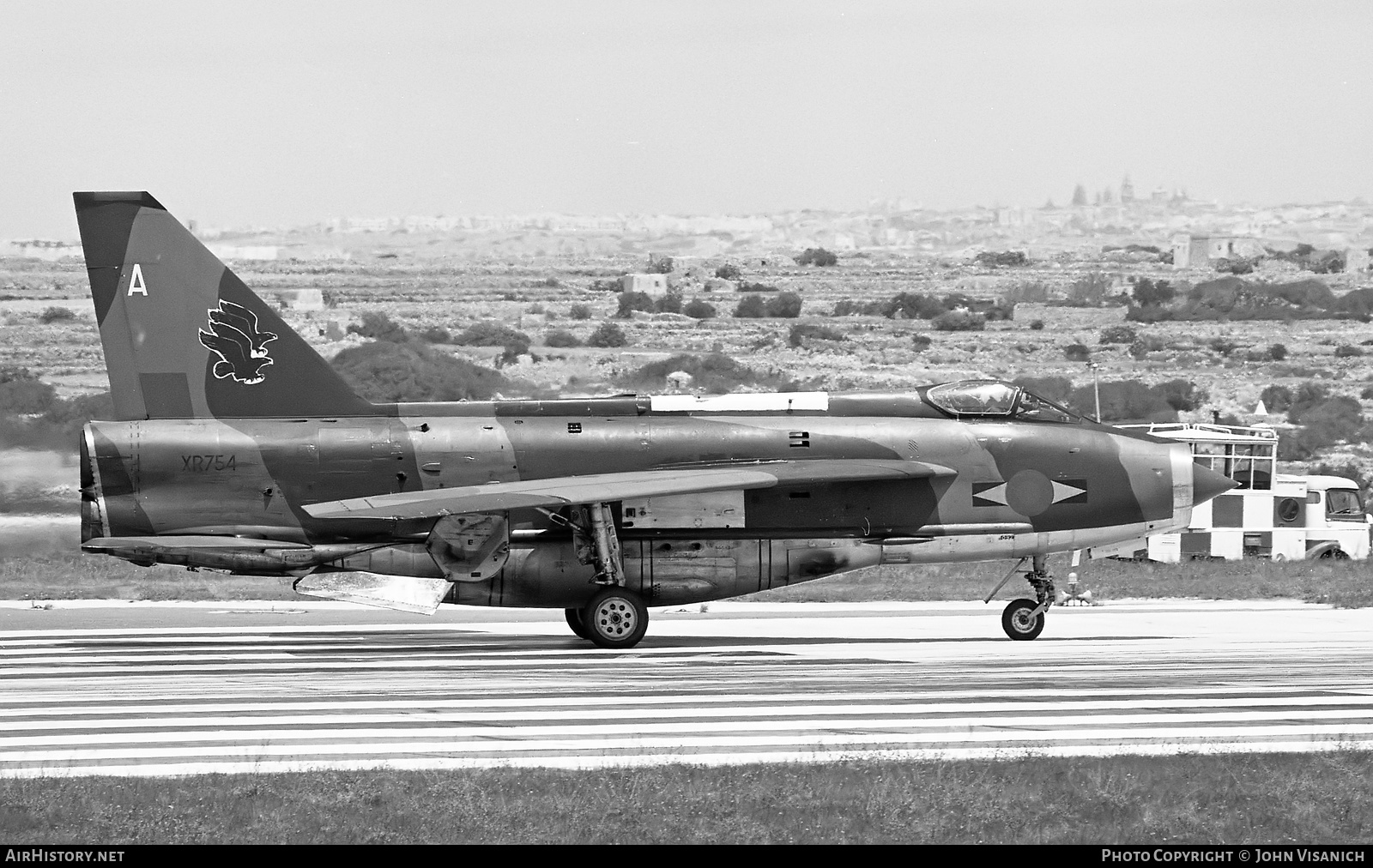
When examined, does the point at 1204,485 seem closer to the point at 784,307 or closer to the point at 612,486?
the point at 612,486

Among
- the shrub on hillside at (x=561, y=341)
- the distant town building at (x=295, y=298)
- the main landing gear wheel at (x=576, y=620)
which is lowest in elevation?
the shrub on hillside at (x=561, y=341)

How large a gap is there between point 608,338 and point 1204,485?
69.5 m

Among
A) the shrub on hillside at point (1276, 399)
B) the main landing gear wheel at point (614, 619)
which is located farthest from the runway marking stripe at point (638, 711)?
the shrub on hillside at point (1276, 399)

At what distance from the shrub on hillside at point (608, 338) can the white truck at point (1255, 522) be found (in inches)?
1935

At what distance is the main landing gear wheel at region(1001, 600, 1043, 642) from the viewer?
70.3 ft

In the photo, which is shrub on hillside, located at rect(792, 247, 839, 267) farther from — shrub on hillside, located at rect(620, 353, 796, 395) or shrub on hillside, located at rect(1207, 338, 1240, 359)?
shrub on hillside, located at rect(620, 353, 796, 395)

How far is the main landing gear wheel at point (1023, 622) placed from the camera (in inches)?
843

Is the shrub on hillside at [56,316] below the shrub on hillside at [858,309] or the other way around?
the other way around

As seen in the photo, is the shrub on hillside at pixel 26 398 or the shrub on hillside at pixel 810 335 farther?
the shrub on hillside at pixel 810 335

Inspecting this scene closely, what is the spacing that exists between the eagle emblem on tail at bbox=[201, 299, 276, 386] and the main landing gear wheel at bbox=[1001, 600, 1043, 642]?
32.1ft

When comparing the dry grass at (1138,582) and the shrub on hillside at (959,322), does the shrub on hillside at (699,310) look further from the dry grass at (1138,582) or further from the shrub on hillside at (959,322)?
the dry grass at (1138,582)

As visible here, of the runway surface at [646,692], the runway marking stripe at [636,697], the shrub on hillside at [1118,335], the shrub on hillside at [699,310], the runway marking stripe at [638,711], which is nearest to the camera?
the runway surface at [646,692]

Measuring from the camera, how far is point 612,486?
19.1m

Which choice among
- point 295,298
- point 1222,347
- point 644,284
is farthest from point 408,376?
point 644,284
